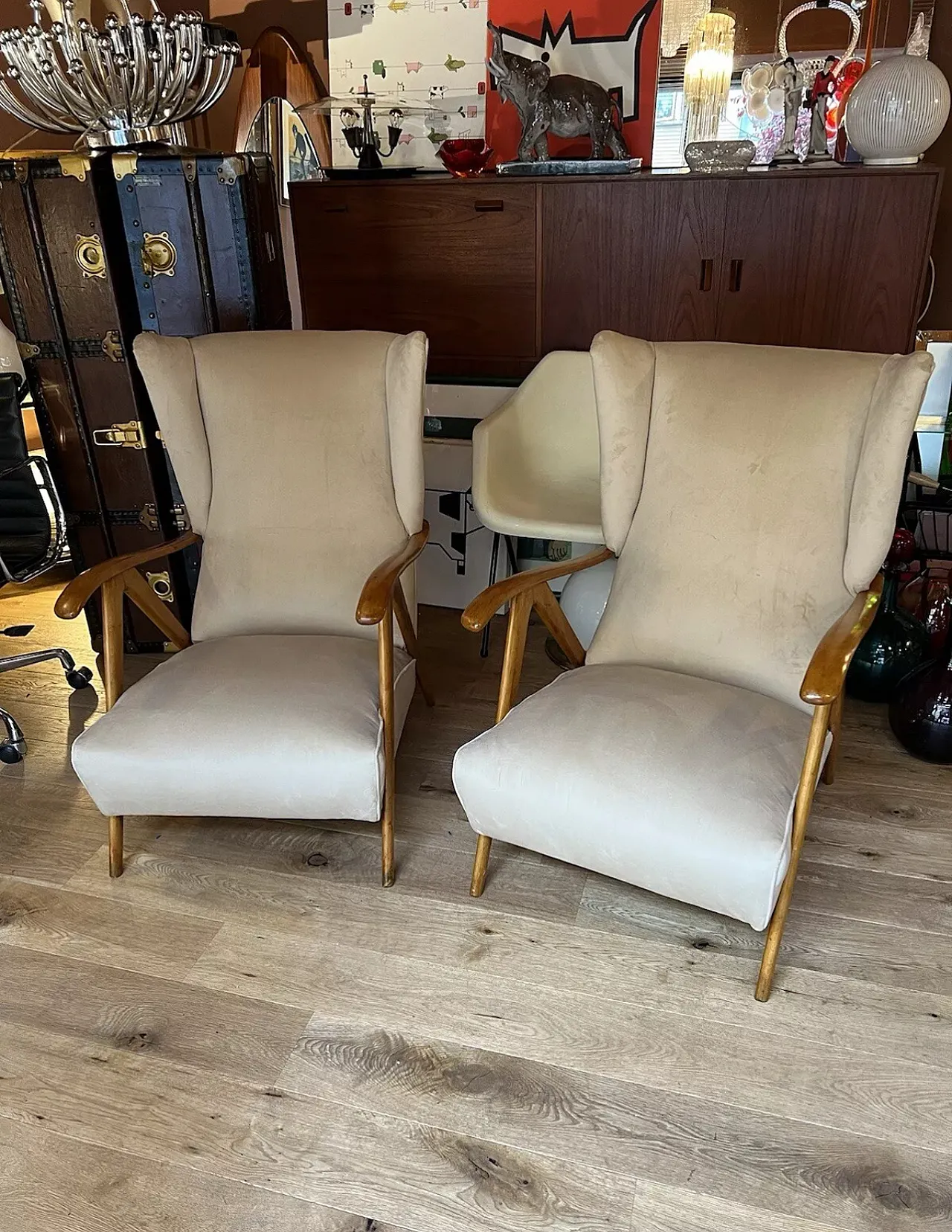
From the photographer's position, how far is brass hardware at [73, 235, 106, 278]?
2.34 metres

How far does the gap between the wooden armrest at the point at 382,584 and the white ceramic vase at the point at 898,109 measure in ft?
5.29

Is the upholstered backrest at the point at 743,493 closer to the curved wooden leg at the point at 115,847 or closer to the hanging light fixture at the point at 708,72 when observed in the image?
the curved wooden leg at the point at 115,847

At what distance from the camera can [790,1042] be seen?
155 cm

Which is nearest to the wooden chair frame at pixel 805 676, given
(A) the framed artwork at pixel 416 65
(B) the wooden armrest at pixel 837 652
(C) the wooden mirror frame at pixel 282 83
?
(B) the wooden armrest at pixel 837 652

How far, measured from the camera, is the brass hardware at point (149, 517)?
2.63 metres

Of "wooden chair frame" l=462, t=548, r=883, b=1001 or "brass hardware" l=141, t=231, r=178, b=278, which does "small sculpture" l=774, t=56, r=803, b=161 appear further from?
"brass hardware" l=141, t=231, r=178, b=278

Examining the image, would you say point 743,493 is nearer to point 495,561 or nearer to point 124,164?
point 495,561

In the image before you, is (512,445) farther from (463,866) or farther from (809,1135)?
(809,1135)

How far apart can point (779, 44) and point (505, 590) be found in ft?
6.67

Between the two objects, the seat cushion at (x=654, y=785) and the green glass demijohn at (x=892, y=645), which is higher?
the seat cushion at (x=654, y=785)

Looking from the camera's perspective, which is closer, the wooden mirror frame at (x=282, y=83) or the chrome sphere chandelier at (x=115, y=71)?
the chrome sphere chandelier at (x=115, y=71)

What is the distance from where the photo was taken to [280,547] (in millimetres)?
2137

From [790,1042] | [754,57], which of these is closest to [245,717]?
[790,1042]

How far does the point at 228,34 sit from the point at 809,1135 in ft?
8.88
